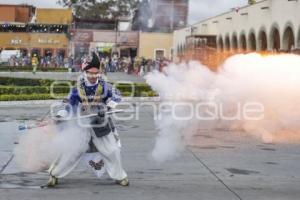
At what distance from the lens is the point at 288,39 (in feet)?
107

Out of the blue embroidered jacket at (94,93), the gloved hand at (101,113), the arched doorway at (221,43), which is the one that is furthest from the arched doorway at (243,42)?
the gloved hand at (101,113)

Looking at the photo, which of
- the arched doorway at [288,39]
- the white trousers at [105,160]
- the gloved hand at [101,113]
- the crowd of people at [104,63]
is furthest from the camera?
the crowd of people at [104,63]

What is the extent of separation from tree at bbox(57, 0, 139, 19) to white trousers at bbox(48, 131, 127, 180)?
78.0m

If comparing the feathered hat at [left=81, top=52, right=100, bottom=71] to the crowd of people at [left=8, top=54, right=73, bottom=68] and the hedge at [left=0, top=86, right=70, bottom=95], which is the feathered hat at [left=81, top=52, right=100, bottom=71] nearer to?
the hedge at [left=0, top=86, right=70, bottom=95]

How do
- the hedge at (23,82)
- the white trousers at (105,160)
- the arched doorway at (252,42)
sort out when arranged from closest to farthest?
the white trousers at (105,160), the hedge at (23,82), the arched doorway at (252,42)

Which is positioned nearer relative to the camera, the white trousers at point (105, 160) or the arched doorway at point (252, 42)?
the white trousers at point (105, 160)

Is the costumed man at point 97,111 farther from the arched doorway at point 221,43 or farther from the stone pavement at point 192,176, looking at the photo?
the arched doorway at point 221,43

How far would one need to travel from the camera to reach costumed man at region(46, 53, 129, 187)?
9.35 metres

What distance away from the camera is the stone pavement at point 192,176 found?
872 centimetres

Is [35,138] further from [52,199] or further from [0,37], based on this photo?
[0,37]

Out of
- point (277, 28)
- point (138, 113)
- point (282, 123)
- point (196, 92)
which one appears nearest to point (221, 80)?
point (196, 92)

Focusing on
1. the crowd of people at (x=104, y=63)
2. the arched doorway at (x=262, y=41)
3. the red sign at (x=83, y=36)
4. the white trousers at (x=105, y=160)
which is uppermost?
the red sign at (x=83, y=36)

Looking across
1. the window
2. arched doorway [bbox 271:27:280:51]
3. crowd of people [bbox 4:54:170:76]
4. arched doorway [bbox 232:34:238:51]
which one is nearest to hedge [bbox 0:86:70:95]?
arched doorway [bbox 271:27:280:51]

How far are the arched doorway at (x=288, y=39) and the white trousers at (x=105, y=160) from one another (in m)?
24.0
